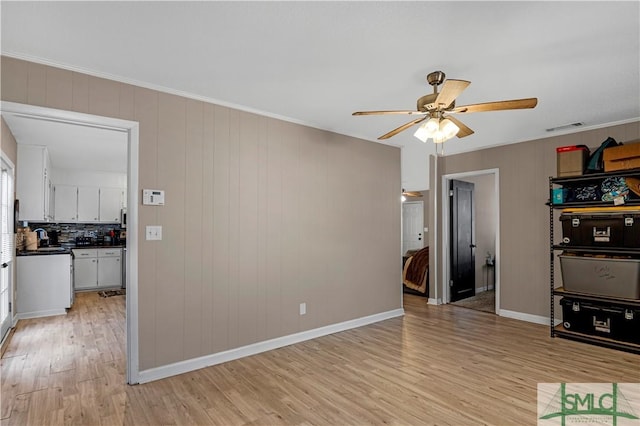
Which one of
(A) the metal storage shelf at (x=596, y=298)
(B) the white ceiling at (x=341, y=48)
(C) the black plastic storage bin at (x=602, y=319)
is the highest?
(B) the white ceiling at (x=341, y=48)

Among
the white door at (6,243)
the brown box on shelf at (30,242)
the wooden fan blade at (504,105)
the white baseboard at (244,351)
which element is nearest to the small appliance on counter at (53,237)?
the brown box on shelf at (30,242)

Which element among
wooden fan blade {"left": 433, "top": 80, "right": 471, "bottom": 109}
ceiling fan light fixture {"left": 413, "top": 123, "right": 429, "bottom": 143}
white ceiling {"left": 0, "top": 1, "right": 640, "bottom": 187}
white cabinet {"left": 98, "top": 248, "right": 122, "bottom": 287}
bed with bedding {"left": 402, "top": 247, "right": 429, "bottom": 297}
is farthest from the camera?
white cabinet {"left": 98, "top": 248, "right": 122, "bottom": 287}

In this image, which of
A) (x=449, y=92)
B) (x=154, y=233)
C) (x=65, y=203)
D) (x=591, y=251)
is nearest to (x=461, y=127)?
(x=449, y=92)

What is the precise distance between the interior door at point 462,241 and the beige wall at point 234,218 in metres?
1.78

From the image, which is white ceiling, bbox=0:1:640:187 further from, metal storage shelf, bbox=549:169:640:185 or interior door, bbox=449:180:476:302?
interior door, bbox=449:180:476:302

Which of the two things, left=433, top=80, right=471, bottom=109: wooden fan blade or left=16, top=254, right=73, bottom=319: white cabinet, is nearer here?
left=433, top=80, right=471, bottom=109: wooden fan blade

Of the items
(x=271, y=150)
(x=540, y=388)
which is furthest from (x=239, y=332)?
(x=540, y=388)

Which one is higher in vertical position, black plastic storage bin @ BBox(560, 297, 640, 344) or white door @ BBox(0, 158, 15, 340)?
white door @ BBox(0, 158, 15, 340)

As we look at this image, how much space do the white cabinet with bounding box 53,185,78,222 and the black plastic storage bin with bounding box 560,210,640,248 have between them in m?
8.32

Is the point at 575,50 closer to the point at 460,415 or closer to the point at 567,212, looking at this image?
the point at 567,212

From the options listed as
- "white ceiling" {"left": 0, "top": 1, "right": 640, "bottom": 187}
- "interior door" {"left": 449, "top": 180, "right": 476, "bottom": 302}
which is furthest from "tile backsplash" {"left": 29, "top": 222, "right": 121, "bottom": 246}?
"interior door" {"left": 449, "top": 180, "right": 476, "bottom": 302}

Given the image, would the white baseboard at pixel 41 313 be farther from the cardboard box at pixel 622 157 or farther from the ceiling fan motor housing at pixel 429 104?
the cardboard box at pixel 622 157

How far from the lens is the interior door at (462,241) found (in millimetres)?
5957
